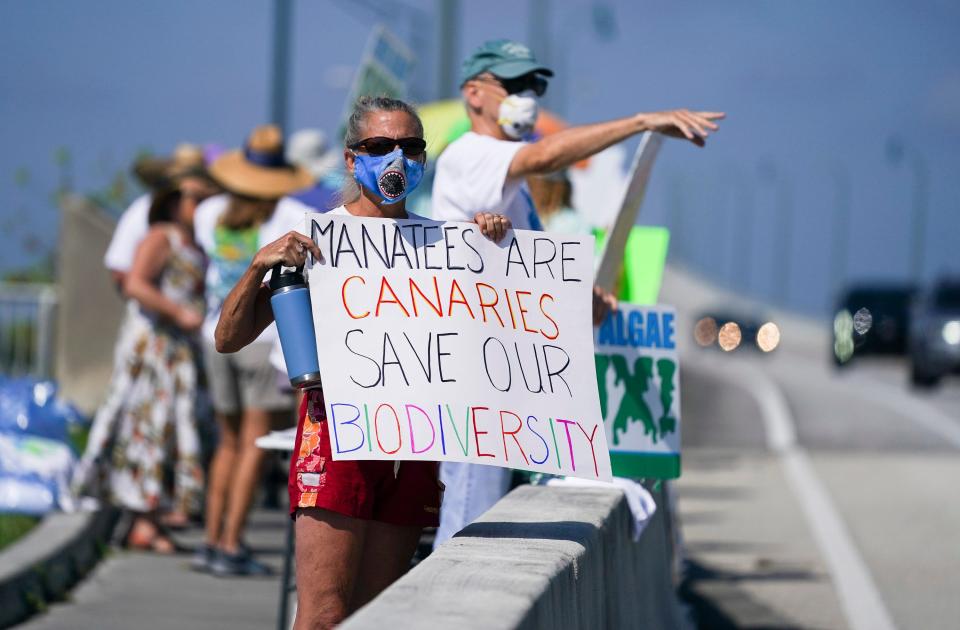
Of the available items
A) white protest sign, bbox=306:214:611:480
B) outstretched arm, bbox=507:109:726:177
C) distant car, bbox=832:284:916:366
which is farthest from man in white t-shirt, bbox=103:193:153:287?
distant car, bbox=832:284:916:366

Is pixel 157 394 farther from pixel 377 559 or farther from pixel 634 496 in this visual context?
pixel 377 559

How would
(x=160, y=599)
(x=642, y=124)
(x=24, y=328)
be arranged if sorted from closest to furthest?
(x=642, y=124) < (x=160, y=599) < (x=24, y=328)

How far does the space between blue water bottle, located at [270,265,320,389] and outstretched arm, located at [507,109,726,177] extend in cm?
128

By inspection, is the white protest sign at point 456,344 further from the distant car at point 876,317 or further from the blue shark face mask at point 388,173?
the distant car at point 876,317

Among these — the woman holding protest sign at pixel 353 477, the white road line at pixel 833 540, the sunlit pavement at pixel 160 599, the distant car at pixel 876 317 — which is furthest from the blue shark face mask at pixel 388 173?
the distant car at pixel 876 317

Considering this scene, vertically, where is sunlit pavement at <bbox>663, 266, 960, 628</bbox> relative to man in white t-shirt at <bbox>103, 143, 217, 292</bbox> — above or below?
below

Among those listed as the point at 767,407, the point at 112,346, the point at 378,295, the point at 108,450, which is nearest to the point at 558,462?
the point at 378,295

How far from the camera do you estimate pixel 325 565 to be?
4.29 m

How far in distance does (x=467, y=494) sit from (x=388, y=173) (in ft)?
5.27

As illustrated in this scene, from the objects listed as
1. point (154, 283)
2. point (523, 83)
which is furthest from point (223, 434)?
point (523, 83)

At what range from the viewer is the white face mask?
5.87 metres

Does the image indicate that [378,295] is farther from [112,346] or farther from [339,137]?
[112,346]

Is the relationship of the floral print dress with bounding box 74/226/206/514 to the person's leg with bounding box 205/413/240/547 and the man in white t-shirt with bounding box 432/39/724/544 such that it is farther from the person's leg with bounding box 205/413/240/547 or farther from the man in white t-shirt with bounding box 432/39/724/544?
the man in white t-shirt with bounding box 432/39/724/544

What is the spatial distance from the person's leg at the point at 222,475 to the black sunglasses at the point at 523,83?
346cm
